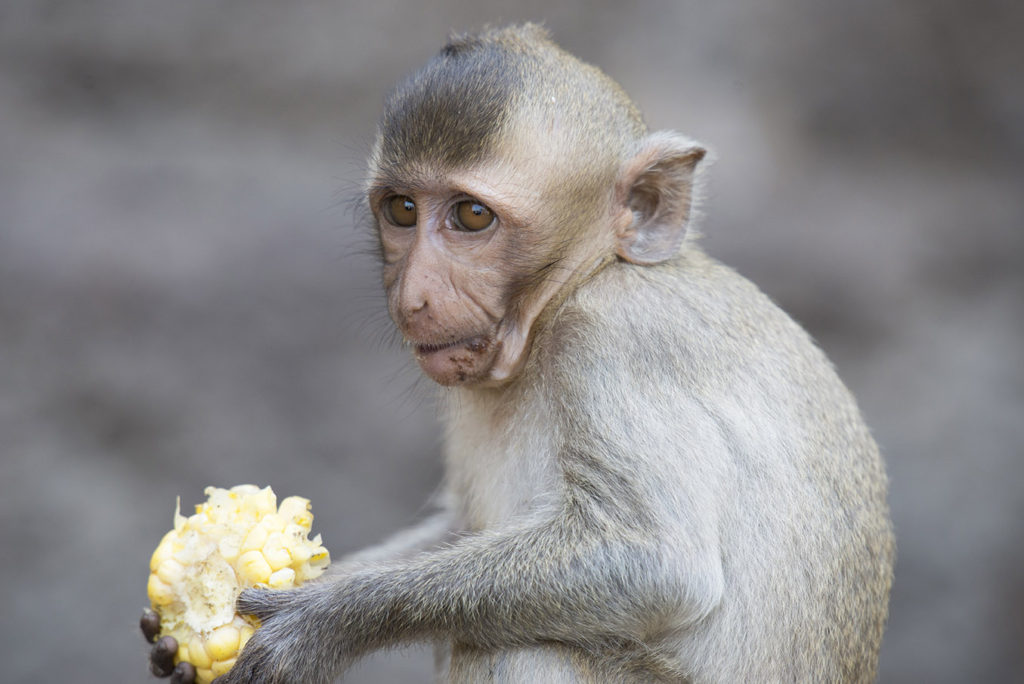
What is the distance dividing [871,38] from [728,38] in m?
1.29

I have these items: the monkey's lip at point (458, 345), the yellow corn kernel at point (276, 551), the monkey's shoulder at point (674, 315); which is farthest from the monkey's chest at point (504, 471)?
the yellow corn kernel at point (276, 551)

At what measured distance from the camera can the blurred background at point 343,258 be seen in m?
8.93

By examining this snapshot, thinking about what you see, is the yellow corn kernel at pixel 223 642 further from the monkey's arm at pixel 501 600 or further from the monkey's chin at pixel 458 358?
the monkey's chin at pixel 458 358

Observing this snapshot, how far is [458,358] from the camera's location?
4766 mm

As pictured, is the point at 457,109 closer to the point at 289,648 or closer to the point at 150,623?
the point at 289,648

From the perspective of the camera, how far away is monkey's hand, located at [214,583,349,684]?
4.47m

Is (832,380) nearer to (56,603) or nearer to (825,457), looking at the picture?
(825,457)

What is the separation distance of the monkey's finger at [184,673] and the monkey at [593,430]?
0.14 m

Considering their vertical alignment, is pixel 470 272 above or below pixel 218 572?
above

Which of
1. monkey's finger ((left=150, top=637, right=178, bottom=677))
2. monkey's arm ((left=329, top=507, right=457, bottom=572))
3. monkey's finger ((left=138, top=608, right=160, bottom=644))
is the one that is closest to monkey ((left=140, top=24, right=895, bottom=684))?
monkey's finger ((left=150, top=637, right=178, bottom=677))

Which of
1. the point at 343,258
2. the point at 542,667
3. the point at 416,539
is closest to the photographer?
the point at 542,667

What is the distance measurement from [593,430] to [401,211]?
4.61 feet

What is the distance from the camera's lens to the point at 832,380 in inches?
200

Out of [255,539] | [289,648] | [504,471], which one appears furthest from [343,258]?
[289,648]
